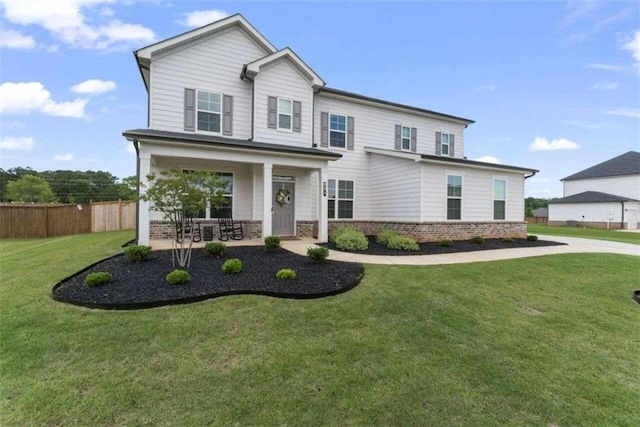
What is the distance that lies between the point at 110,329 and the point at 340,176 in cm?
1123

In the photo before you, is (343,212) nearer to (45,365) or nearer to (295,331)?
(295,331)

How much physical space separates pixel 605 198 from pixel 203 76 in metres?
39.7

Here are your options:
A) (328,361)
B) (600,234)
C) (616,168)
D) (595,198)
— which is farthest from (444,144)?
(616,168)

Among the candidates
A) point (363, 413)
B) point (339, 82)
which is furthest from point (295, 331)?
point (339, 82)

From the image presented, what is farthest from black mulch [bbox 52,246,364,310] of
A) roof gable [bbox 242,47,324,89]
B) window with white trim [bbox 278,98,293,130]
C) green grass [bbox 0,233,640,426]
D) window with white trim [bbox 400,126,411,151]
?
window with white trim [bbox 400,126,411,151]

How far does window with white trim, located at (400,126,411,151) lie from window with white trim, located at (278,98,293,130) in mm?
6452

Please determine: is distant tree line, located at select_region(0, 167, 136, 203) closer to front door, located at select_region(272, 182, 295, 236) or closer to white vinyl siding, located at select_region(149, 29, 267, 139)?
white vinyl siding, located at select_region(149, 29, 267, 139)

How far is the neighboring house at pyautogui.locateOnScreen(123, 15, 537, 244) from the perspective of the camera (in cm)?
1065

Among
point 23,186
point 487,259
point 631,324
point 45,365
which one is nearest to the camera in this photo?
point 45,365

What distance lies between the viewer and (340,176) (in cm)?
1413

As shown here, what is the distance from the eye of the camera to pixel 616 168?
34.4 metres

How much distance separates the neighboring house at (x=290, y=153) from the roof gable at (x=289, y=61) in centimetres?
4

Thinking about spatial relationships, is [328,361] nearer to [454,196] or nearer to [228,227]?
[228,227]

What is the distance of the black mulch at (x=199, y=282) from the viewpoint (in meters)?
5.03
